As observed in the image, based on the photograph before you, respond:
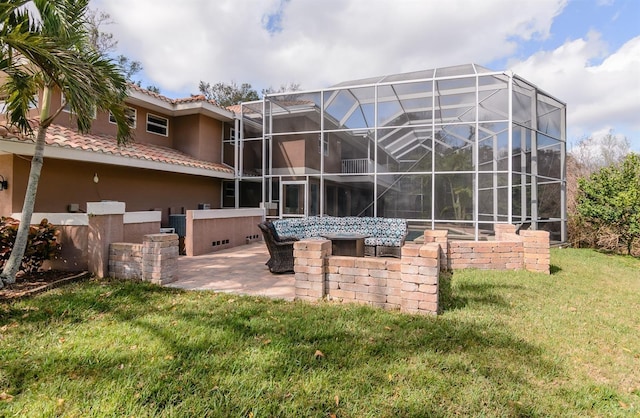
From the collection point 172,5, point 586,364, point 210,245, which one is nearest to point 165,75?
point 172,5

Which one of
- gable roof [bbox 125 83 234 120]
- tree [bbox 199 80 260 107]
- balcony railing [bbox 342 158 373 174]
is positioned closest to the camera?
balcony railing [bbox 342 158 373 174]

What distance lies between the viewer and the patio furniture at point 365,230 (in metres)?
7.75

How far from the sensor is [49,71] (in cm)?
468

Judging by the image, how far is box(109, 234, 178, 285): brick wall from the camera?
5.41 m

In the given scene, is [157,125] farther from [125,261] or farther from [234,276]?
[234,276]

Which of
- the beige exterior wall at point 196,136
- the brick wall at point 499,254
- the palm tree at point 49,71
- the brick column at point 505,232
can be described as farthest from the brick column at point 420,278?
the beige exterior wall at point 196,136

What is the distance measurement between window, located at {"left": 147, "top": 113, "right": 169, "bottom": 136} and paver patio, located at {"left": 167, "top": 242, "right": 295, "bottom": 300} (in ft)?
22.0

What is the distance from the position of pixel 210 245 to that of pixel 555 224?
12327 mm

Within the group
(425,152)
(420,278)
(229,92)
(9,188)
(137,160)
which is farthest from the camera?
(229,92)

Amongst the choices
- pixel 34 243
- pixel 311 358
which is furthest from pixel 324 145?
pixel 311 358

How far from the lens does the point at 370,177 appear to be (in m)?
11.4

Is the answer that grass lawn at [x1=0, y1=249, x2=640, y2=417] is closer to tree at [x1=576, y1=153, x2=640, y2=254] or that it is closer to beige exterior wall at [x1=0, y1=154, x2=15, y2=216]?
beige exterior wall at [x1=0, y1=154, x2=15, y2=216]

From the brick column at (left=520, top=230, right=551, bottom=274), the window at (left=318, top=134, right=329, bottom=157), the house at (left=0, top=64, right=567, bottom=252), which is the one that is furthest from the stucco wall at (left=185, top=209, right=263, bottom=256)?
the brick column at (left=520, top=230, right=551, bottom=274)

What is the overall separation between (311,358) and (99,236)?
16.5 feet
